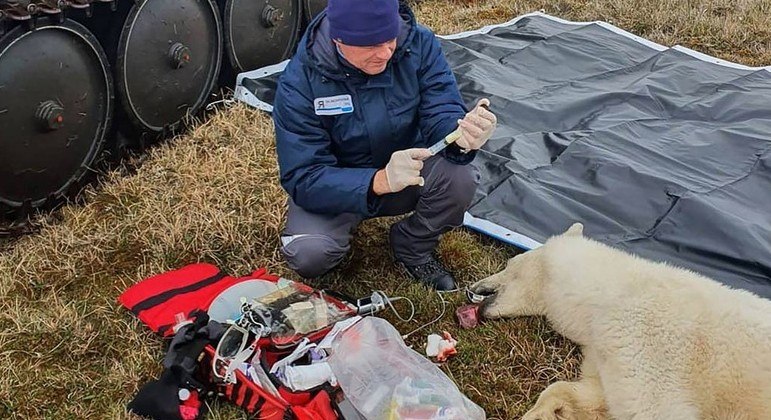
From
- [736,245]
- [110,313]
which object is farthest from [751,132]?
[110,313]

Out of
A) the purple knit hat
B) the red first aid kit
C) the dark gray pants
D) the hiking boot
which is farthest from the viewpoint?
the hiking boot

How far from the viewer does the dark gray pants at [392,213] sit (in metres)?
3.27

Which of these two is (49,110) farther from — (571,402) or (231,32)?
(571,402)

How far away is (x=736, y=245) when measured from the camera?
3.57 meters

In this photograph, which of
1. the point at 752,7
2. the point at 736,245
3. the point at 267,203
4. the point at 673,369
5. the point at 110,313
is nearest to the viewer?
the point at 673,369

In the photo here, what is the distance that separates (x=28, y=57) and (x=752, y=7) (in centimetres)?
657

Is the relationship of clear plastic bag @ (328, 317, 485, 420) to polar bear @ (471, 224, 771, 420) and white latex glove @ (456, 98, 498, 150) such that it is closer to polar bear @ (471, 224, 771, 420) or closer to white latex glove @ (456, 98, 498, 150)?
polar bear @ (471, 224, 771, 420)

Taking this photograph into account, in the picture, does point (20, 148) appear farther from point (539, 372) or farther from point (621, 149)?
point (621, 149)

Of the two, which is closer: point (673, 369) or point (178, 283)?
point (673, 369)

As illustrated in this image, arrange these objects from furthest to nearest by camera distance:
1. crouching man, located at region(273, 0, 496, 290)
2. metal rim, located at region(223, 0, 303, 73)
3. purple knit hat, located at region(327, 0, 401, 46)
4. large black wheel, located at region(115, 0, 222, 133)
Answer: metal rim, located at region(223, 0, 303, 73) < large black wheel, located at region(115, 0, 222, 133) < crouching man, located at region(273, 0, 496, 290) < purple knit hat, located at region(327, 0, 401, 46)

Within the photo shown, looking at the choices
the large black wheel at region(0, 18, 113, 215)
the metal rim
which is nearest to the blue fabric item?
the large black wheel at region(0, 18, 113, 215)

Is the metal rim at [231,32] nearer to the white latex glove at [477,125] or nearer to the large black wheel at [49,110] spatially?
the large black wheel at [49,110]

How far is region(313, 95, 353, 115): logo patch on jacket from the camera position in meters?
3.12

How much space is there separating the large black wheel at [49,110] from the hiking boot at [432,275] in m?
1.89
